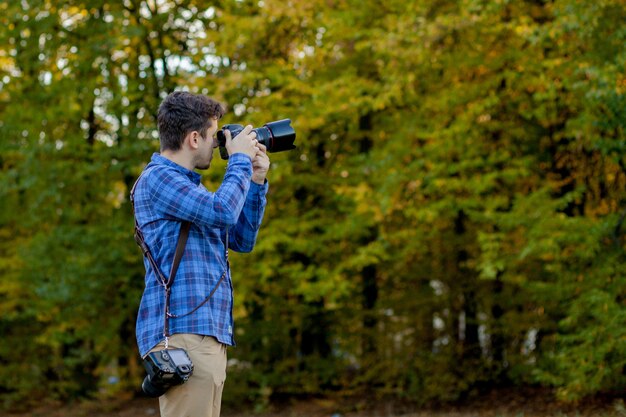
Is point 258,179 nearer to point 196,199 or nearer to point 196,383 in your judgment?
point 196,199

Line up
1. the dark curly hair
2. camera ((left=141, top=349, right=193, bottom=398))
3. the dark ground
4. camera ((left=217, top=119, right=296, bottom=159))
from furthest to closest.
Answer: the dark ground → camera ((left=217, top=119, right=296, bottom=159)) → the dark curly hair → camera ((left=141, top=349, right=193, bottom=398))

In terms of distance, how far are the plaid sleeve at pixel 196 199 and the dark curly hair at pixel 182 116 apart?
132mm

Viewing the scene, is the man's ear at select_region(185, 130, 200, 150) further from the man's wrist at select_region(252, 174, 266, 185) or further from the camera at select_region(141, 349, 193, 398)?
the camera at select_region(141, 349, 193, 398)

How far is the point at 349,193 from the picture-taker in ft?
34.1

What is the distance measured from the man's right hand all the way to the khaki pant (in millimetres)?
686

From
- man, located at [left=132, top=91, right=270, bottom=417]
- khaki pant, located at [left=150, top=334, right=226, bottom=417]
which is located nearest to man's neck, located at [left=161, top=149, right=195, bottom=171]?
man, located at [left=132, top=91, right=270, bottom=417]

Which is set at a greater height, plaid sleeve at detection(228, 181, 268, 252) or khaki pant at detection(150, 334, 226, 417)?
plaid sleeve at detection(228, 181, 268, 252)

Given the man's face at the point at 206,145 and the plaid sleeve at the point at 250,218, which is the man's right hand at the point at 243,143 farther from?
the plaid sleeve at the point at 250,218

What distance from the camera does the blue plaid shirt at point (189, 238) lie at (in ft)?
9.30

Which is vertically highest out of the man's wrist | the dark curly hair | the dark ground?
the dark curly hair

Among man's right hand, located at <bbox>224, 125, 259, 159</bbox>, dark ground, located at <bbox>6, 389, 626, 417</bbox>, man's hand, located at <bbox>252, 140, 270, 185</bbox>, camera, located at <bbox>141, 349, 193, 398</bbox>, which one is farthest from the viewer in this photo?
A: dark ground, located at <bbox>6, 389, 626, 417</bbox>

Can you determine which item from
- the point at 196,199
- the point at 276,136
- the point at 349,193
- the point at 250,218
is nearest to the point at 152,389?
the point at 196,199

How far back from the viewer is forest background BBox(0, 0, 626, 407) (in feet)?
30.6

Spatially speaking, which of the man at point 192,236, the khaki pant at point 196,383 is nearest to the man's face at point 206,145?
the man at point 192,236
